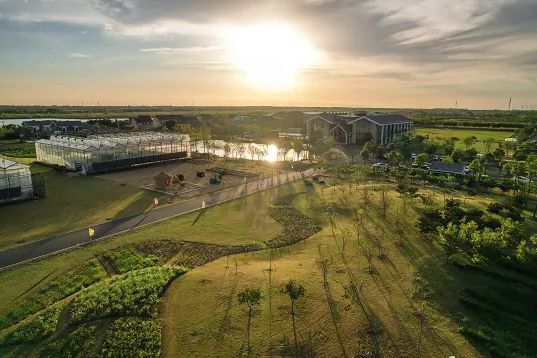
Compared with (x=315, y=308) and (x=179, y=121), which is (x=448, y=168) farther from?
(x=179, y=121)

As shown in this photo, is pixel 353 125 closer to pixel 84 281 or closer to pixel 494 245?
pixel 494 245

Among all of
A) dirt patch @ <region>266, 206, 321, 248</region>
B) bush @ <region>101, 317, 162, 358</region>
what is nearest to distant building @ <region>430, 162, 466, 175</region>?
dirt patch @ <region>266, 206, 321, 248</region>

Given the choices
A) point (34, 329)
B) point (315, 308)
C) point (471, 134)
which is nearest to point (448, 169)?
point (315, 308)

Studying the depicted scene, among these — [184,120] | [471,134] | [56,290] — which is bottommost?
[56,290]

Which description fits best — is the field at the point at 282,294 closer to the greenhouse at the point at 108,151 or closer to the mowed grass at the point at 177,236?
the mowed grass at the point at 177,236

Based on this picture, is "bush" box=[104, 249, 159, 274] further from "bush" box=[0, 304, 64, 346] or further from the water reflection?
the water reflection

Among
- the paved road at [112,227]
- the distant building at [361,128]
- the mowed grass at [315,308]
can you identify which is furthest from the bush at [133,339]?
the distant building at [361,128]

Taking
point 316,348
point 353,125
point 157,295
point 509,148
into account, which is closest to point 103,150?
point 157,295
